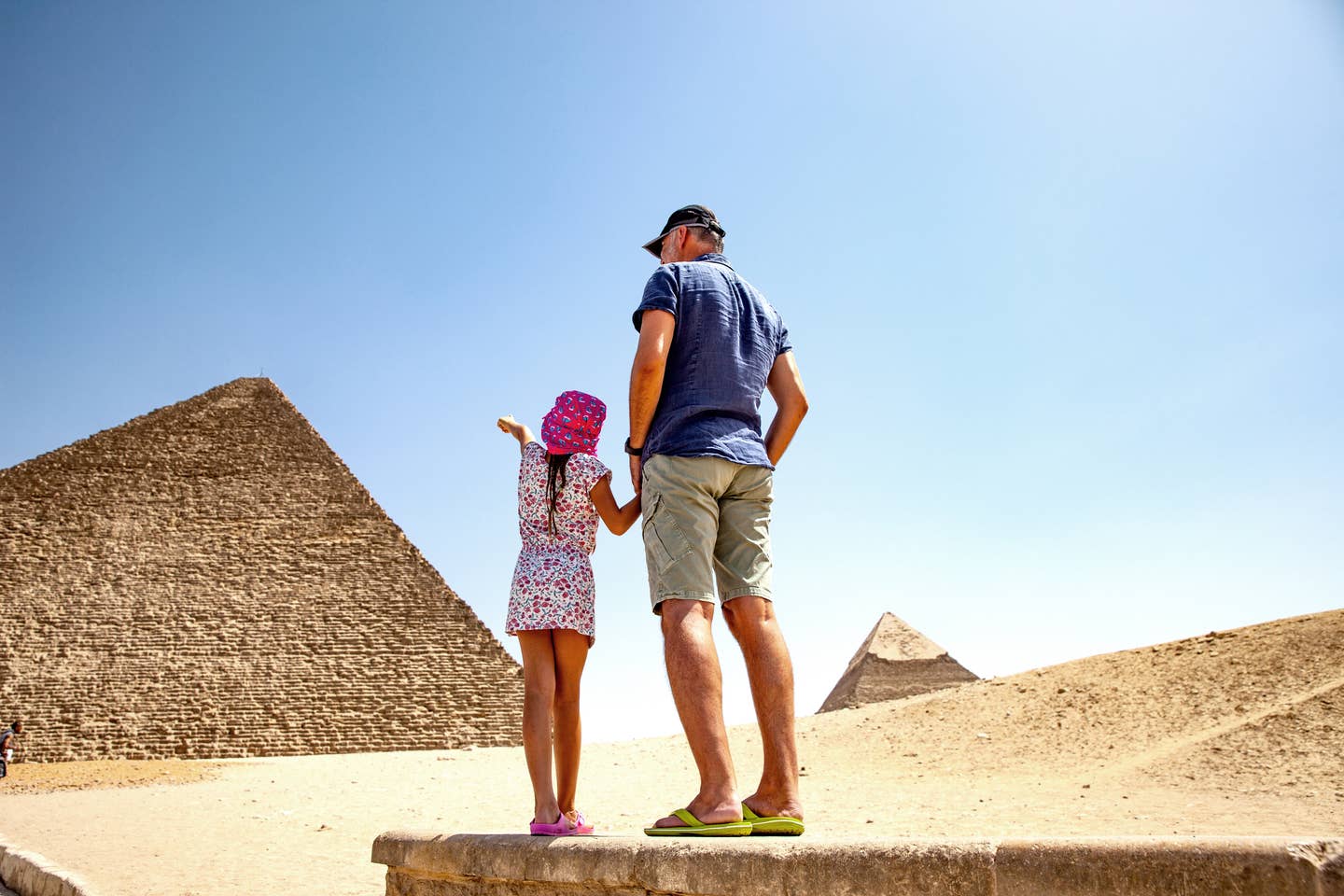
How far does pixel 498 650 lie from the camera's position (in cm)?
4006

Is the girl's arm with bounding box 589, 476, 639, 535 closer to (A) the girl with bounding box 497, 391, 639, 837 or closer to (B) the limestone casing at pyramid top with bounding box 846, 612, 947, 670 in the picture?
(A) the girl with bounding box 497, 391, 639, 837

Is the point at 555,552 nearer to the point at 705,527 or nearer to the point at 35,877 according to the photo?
the point at 705,527

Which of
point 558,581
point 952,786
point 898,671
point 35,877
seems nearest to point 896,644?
point 898,671

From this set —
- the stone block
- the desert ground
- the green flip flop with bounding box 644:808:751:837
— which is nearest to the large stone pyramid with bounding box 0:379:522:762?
the desert ground

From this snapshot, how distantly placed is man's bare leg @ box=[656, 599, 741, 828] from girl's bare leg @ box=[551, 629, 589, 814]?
0.66 m

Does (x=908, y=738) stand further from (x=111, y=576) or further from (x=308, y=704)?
(x=111, y=576)

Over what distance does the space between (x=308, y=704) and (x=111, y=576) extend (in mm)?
12661

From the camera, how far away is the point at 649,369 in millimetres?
2514

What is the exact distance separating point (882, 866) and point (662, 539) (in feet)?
3.34

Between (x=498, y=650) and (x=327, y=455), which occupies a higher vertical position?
(x=327, y=455)

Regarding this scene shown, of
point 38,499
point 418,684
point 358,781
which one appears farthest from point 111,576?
point 358,781

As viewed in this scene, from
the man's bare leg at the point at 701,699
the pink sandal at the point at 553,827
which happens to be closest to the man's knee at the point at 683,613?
the man's bare leg at the point at 701,699

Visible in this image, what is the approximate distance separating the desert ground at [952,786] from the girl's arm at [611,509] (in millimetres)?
1237

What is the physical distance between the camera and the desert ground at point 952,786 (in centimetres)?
524
